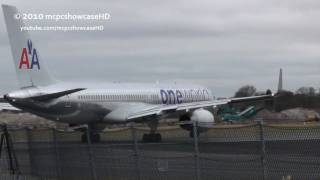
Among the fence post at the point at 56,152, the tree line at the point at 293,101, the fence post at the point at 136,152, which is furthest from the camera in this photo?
the tree line at the point at 293,101

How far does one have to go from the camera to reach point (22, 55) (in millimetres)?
34500

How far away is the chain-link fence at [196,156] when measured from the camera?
11.9 metres

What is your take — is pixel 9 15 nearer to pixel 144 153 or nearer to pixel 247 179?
pixel 144 153

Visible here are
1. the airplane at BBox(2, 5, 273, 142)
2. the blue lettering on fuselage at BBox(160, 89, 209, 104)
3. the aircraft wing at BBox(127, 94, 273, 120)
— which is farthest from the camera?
the blue lettering on fuselage at BBox(160, 89, 209, 104)

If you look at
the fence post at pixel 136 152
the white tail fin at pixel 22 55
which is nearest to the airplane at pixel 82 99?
the white tail fin at pixel 22 55

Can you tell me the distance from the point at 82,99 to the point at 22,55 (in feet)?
12.5

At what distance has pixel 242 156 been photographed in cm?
1229

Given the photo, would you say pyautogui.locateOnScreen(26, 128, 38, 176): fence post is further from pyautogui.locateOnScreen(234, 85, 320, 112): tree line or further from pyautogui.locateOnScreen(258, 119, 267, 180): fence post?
pyautogui.locateOnScreen(234, 85, 320, 112): tree line

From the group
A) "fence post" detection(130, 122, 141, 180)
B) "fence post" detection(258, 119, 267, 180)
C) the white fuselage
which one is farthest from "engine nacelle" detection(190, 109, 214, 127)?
"fence post" detection(258, 119, 267, 180)

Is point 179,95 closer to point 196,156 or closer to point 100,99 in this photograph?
point 100,99

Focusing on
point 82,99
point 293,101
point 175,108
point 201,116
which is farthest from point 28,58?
point 293,101

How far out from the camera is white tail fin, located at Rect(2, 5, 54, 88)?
3412 cm

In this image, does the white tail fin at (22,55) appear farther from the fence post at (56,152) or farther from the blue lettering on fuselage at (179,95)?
the fence post at (56,152)

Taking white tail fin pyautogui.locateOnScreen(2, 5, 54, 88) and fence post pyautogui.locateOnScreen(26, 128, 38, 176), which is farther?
white tail fin pyautogui.locateOnScreen(2, 5, 54, 88)
